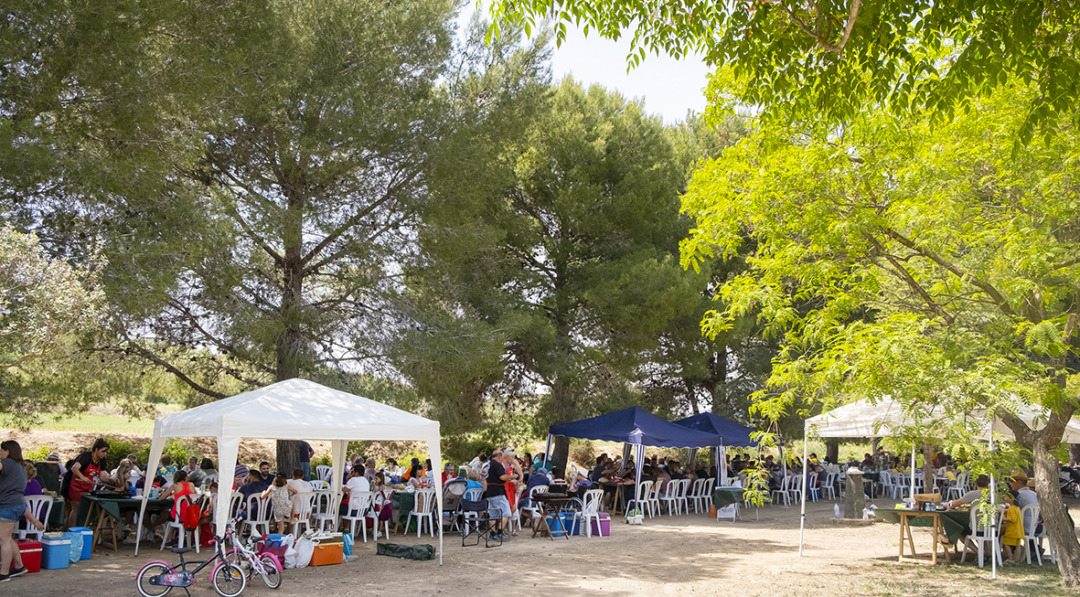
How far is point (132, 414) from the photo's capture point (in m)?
14.5

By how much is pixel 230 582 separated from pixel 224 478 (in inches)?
44.4

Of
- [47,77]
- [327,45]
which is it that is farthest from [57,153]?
[327,45]

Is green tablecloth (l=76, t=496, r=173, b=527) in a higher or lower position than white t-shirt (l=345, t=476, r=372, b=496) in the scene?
lower

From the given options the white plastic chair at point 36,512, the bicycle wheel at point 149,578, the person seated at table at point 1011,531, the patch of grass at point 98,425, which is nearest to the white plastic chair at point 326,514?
the white plastic chair at point 36,512

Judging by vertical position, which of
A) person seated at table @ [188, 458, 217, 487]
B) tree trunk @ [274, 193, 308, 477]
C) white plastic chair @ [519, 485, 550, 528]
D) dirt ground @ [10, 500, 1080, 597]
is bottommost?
dirt ground @ [10, 500, 1080, 597]

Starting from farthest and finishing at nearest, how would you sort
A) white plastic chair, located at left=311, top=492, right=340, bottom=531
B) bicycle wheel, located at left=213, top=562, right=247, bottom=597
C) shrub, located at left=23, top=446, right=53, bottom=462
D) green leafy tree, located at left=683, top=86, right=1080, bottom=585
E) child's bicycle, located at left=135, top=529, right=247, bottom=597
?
shrub, located at left=23, top=446, right=53, bottom=462 → white plastic chair, located at left=311, top=492, right=340, bottom=531 → green leafy tree, located at left=683, top=86, right=1080, bottom=585 → bicycle wheel, located at left=213, top=562, right=247, bottom=597 → child's bicycle, located at left=135, top=529, right=247, bottom=597

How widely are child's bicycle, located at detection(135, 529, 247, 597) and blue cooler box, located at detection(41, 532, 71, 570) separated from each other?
6.09 ft

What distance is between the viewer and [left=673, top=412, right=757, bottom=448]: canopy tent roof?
17.1 metres

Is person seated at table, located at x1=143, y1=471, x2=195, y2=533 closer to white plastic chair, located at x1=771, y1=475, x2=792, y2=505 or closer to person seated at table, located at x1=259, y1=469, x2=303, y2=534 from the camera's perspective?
person seated at table, located at x1=259, y1=469, x2=303, y2=534

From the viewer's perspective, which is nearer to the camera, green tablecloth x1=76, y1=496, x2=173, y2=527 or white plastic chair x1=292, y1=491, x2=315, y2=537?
green tablecloth x1=76, y1=496, x2=173, y2=527

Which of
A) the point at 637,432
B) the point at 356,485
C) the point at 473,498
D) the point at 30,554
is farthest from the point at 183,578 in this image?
the point at 637,432

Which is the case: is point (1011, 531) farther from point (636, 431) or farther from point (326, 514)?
point (326, 514)

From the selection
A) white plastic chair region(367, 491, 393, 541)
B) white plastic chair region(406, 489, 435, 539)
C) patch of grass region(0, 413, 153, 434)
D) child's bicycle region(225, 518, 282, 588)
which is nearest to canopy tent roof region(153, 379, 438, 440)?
child's bicycle region(225, 518, 282, 588)

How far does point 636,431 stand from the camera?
49.6 ft
